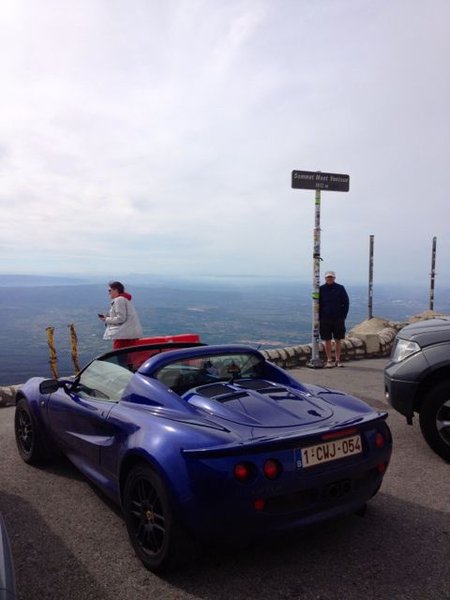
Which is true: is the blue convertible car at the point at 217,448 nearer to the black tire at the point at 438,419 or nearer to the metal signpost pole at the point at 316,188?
the black tire at the point at 438,419

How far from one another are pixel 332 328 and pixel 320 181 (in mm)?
2961

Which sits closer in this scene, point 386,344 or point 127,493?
point 127,493

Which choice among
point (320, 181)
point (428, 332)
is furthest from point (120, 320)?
point (320, 181)

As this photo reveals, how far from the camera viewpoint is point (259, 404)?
3.15 metres

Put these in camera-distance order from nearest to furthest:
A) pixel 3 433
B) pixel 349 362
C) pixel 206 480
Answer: pixel 206 480, pixel 3 433, pixel 349 362

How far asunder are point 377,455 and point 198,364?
1438 millimetres

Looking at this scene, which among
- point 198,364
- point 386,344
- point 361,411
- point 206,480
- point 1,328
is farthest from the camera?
point 1,328

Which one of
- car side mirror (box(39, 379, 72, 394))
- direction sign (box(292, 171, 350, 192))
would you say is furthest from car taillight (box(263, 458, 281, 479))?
direction sign (box(292, 171, 350, 192))

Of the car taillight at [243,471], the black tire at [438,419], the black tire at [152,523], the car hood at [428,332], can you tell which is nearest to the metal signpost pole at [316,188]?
the car hood at [428,332]

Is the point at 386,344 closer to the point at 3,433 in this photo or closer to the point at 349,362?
the point at 349,362

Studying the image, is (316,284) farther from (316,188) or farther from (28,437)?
(28,437)

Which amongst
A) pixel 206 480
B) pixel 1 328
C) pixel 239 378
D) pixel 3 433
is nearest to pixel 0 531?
pixel 206 480

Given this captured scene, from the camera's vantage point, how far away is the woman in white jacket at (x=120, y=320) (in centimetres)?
767

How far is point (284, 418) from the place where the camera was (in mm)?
2998
